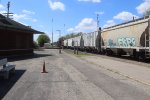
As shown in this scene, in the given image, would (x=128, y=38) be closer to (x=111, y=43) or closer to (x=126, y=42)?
(x=126, y=42)

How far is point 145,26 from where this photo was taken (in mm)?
25703

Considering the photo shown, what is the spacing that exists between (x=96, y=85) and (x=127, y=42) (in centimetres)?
1846

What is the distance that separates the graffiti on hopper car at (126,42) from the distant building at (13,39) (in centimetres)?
1077

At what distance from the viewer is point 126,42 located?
103 feet

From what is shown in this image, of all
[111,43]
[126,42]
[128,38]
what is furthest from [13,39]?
[128,38]

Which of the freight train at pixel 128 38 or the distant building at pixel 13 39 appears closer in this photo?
the freight train at pixel 128 38

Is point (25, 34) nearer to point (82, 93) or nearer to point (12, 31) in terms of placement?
point (12, 31)

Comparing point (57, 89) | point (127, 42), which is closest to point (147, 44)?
point (127, 42)

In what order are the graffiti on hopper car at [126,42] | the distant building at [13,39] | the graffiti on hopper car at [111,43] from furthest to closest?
the graffiti on hopper car at [111,43] < the distant building at [13,39] < the graffiti on hopper car at [126,42]

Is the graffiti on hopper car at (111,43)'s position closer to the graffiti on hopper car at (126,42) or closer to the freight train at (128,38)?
the freight train at (128,38)

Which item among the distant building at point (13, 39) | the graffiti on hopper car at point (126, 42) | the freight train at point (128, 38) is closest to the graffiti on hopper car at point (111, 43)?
the freight train at point (128, 38)

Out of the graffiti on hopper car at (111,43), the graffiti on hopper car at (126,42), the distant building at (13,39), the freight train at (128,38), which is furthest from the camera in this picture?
the graffiti on hopper car at (111,43)

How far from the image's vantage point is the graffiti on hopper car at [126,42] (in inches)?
1147

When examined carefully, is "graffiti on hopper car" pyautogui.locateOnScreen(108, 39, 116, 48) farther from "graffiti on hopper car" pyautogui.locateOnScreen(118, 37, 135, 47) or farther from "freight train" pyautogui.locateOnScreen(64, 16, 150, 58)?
"graffiti on hopper car" pyautogui.locateOnScreen(118, 37, 135, 47)
